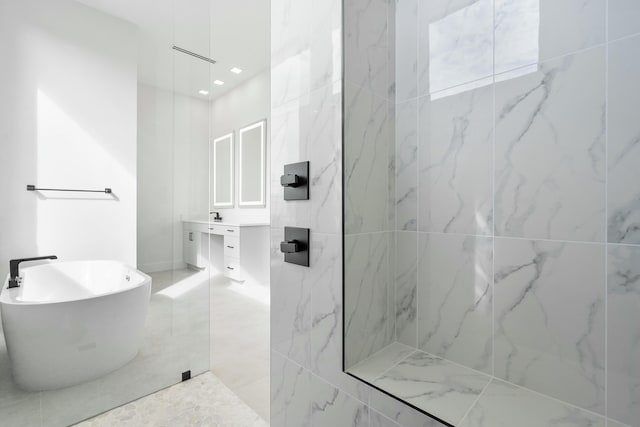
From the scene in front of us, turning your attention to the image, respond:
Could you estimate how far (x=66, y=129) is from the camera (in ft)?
4.24

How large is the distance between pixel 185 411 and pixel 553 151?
1972 millimetres

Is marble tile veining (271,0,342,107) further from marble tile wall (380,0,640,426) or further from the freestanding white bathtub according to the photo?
the freestanding white bathtub

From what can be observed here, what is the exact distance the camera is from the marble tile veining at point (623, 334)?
611mm

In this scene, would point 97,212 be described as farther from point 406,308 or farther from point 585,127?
point 585,127

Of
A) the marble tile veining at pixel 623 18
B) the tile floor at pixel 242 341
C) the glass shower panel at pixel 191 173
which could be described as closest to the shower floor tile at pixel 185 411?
the tile floor at pixel 242 341

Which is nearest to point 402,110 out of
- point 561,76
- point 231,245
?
point 561,76

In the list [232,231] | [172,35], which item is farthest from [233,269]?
[172,35]

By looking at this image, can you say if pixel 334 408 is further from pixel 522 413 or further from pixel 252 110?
pixel 252 110

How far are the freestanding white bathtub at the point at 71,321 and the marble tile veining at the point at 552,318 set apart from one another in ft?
5.60

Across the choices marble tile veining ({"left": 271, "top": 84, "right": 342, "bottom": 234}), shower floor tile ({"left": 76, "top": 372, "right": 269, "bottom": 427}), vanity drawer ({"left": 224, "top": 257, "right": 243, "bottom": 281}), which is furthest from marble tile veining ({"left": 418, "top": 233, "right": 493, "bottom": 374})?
vanity drawer ({"left": 224, "top": 257, "right": 243, "bottom": 281})

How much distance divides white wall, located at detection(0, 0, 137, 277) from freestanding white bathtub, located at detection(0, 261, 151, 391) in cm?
9

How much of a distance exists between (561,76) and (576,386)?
756mm

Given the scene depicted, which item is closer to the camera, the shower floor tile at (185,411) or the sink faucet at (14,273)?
the sink faucet at (14,273)

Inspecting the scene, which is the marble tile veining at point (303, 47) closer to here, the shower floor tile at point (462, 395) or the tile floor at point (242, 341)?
the shower floor tile at point (462, 395)
